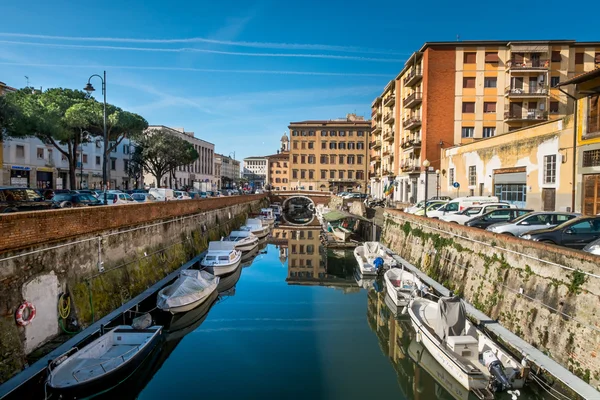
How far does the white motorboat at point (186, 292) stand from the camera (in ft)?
50.2

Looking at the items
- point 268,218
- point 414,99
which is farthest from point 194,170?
point 414,99

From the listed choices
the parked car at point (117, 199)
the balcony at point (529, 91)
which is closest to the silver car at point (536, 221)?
the parked car at point (117, 199)

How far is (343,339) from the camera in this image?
14.7 m

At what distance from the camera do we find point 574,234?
43.7ft

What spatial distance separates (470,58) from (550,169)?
849 inches

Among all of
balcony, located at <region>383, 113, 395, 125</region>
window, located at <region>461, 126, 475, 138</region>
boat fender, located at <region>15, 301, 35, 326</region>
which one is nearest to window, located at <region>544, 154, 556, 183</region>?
window, located at <region>461, 126, 475, 138</region>

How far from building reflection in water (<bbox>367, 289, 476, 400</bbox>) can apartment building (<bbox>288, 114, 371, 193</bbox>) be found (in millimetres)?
73480

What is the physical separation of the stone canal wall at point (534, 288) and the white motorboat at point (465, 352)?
1.33 m

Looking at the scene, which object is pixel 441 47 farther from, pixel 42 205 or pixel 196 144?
pixel 196 144

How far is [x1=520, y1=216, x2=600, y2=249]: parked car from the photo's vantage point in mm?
13211

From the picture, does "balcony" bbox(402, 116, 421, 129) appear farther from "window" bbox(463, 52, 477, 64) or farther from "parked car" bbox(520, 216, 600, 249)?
"parked car" bbox(520, 216, 600, 249)

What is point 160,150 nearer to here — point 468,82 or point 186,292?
point 468,82

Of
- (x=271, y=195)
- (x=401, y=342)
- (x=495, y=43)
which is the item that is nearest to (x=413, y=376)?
(x=401, y=342)

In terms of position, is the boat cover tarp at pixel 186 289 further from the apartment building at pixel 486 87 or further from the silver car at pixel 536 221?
the apartment building at pixel 486 87
